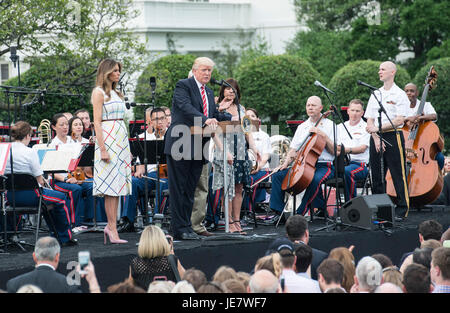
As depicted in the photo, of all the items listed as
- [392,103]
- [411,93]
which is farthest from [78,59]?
[392,103]

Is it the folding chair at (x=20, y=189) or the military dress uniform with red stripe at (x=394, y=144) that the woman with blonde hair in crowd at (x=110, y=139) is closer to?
the folding chair at (x=20, y=189)

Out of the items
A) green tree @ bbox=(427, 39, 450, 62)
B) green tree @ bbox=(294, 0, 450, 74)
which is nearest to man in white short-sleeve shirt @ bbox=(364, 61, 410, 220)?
green tree @ bbox=(427, 39, 450, 62)

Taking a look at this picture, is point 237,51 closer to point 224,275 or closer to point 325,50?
point 325,50

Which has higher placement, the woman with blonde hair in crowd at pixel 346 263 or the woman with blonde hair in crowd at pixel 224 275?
the woman with blonde hair in crowd at pixel 224 275

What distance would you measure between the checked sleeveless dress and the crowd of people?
1672 mm

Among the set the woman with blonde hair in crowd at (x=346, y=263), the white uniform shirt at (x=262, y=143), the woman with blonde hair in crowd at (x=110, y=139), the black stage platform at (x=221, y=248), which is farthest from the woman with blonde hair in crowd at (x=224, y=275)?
the white uniform shirt at (x=262, y=143)

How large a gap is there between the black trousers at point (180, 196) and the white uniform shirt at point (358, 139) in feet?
10.3

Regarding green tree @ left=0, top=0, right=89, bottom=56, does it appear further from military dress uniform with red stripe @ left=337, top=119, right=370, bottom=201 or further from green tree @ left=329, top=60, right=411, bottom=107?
green tree @ left=329, top=60, right=411, bottom=107

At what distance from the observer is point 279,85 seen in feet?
66.4

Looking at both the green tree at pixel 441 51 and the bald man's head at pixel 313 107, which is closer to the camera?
the bald man's head at pixel 313 107

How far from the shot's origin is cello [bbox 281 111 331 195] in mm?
10219

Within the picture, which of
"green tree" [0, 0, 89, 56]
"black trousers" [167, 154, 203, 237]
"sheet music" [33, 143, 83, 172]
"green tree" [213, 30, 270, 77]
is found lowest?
"black trousers" [167, 154, 203, 237]

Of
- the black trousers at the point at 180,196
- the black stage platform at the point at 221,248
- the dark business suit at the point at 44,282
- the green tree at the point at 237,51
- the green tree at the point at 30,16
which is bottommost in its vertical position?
the black stage platform at the point at 221,248

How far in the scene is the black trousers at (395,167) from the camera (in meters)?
10.5
